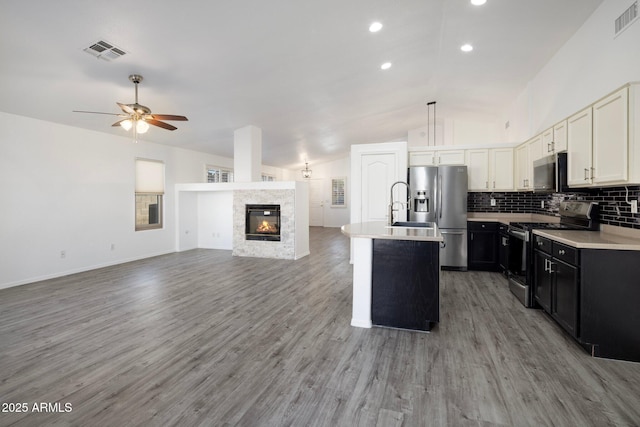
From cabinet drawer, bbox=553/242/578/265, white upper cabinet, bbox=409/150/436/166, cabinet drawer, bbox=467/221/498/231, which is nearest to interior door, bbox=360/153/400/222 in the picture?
white upper cabinet, bbox=409/150/436/166

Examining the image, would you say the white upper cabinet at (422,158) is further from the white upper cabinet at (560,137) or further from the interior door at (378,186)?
the white upper cabinet at (560,137)

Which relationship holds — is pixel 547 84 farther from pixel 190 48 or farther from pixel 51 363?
pixel 51 363

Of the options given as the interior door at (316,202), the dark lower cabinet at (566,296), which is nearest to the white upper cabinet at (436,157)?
the dark lower cabinet at (566,296)

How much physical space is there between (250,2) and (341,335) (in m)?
3.21

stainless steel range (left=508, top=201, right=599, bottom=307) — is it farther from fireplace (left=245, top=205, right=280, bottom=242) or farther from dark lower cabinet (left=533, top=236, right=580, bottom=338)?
fireplace (left=245, top=205, right=280, bottom=242)

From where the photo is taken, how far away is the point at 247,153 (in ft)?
21.4

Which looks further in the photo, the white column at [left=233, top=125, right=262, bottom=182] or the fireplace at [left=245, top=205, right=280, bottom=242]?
the fireplace at [left=245, top=205, right=280, bottom=242]

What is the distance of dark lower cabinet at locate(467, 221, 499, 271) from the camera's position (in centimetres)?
506

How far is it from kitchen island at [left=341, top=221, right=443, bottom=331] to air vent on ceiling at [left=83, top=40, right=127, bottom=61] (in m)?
3.05

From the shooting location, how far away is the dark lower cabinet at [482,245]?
5.06 m

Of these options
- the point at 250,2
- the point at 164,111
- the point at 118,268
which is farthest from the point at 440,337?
the point at 118,268

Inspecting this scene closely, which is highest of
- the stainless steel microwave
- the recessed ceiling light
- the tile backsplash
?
the recessed ceiling light

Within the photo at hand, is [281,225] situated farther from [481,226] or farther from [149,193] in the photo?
[481,226]

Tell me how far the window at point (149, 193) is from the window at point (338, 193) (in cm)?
727
